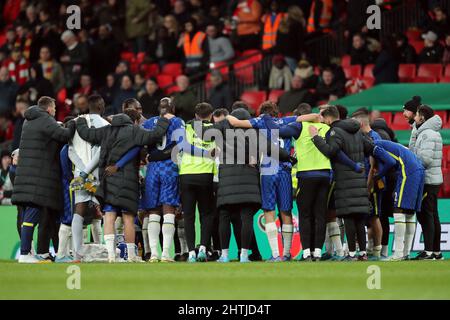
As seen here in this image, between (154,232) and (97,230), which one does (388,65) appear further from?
(154,232)

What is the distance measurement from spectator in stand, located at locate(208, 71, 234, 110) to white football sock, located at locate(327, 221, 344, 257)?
7.14 meters

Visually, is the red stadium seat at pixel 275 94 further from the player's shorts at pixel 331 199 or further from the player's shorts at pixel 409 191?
the player's shorts at pixel 409 191

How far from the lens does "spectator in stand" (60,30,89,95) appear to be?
26766 mm

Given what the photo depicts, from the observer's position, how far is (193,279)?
13641 millimetres

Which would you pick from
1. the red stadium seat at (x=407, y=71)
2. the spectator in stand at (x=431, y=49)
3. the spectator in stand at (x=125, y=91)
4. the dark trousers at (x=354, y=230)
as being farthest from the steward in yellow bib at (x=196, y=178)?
the spectator in stand at (x=125, y=91)

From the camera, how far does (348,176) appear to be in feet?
52.4

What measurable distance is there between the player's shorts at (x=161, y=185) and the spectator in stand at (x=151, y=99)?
7.19m

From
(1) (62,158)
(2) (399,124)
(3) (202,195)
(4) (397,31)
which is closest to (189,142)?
(3) (202,195)

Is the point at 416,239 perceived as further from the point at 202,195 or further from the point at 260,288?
the point at 260,288

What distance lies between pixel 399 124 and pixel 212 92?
3.69m

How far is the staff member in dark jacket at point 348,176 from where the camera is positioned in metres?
15.8

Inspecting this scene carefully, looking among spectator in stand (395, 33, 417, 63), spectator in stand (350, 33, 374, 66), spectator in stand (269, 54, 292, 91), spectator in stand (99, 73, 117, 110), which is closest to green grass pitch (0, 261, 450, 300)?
spectator in stand (395, 33, 417, 63)

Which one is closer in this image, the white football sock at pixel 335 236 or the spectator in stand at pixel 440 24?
the white football sock at pixel 335 236

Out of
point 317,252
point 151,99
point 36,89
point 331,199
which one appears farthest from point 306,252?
point 36,89
